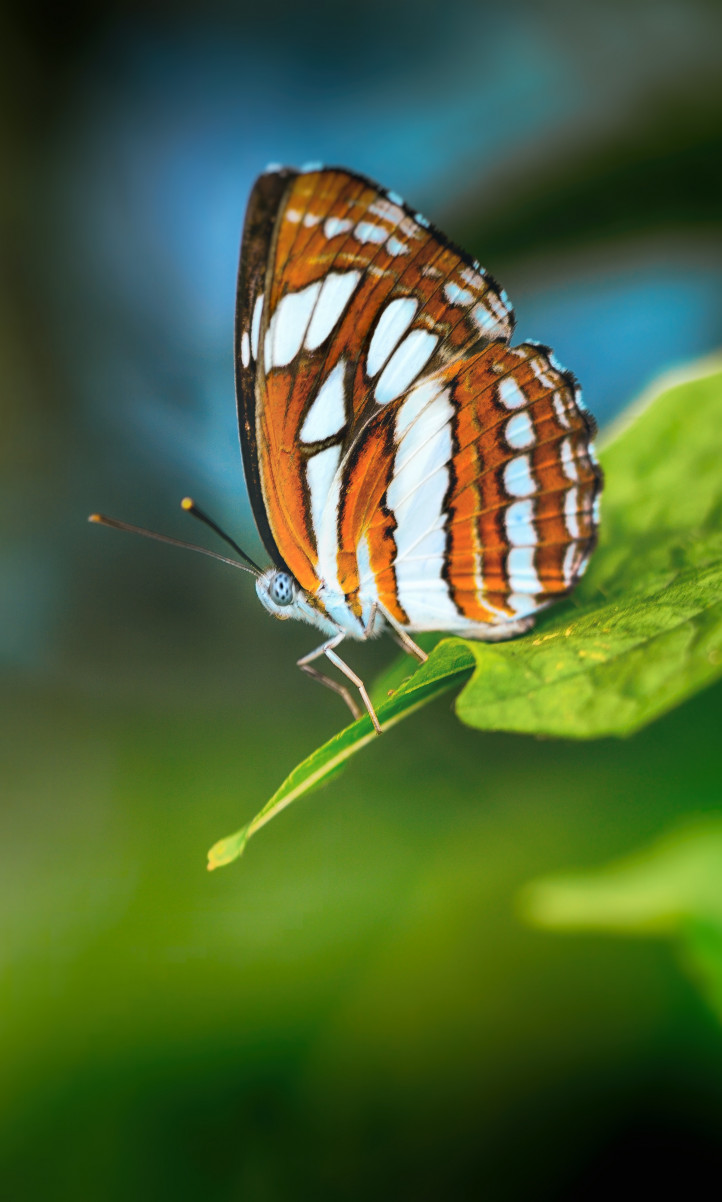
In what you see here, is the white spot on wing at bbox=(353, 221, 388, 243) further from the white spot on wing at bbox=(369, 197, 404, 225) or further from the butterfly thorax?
the butterfly thorax

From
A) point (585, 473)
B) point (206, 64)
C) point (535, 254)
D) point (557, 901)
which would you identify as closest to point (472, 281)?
point (585, 473)

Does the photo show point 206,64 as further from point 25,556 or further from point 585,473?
point 585,473

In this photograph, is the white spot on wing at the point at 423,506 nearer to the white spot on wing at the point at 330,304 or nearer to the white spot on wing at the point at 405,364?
the white spot on wing at the point at 405,364

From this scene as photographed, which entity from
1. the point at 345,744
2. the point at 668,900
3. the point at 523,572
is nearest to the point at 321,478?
the point at 523,572

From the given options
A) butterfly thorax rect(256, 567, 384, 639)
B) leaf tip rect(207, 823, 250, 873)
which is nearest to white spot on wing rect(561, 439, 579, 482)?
butterfly thorax rect(256, 567, 384, 639)

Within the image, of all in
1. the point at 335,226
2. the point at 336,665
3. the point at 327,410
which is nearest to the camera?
the point at 335,226

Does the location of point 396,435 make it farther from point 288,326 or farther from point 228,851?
point 228,851
